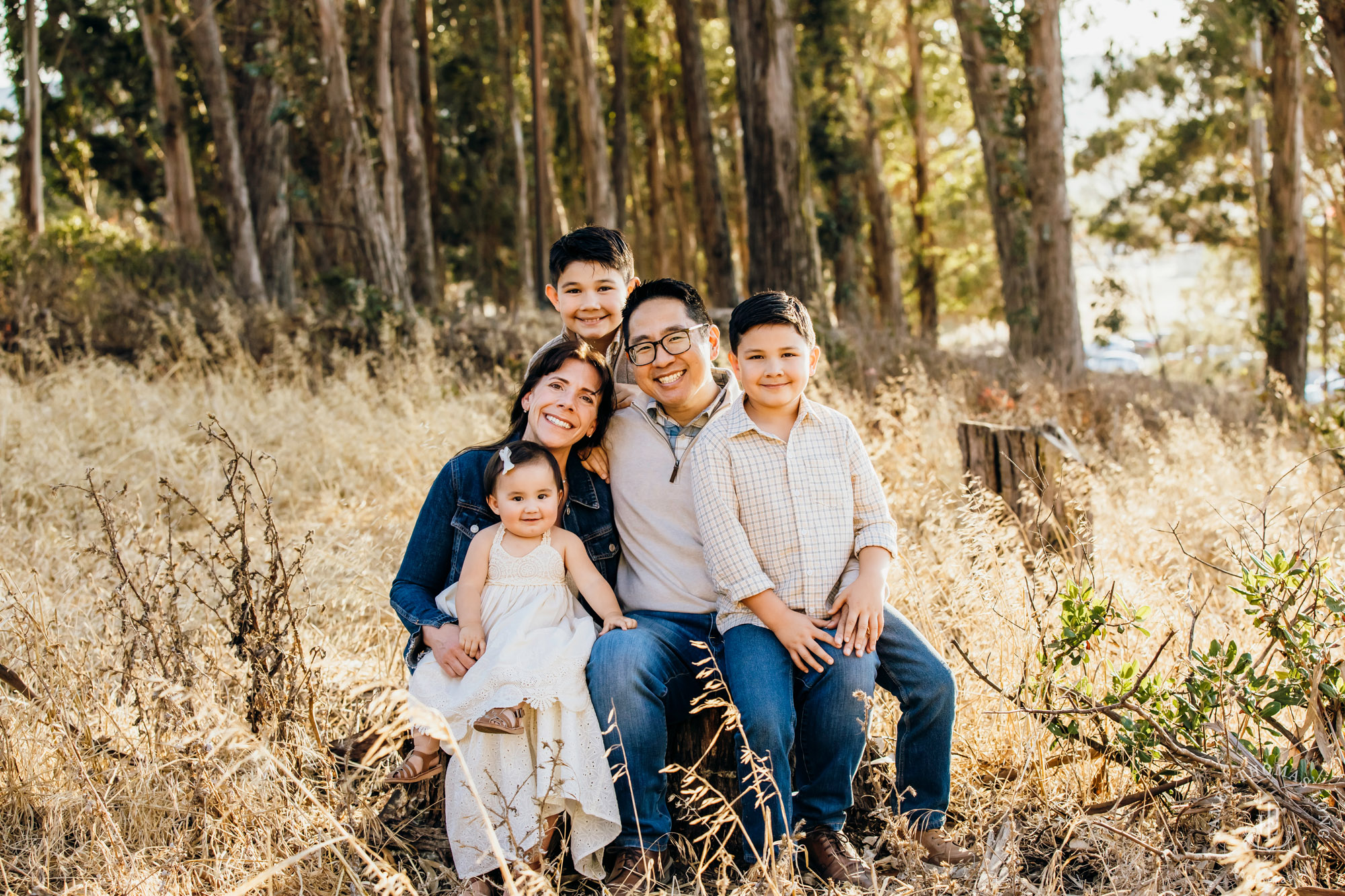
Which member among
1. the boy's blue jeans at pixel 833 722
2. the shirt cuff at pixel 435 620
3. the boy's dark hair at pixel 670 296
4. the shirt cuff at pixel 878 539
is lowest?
the boy's blue jeans at pixel 833 722

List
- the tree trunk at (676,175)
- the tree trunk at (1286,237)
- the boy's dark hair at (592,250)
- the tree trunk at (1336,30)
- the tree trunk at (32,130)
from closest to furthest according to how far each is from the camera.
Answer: the boy's dark hair at (592,250) → the tree trunk at (1336,30) → the tree trunk at (1286,237) → the tree trunk at (32,130) → the tree trunk at (676,175)

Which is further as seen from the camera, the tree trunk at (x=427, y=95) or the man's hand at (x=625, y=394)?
the tree trunk at (x=427, y=95)

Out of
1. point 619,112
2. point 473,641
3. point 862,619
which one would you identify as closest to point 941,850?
point 862,619

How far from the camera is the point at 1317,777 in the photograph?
7.76ft

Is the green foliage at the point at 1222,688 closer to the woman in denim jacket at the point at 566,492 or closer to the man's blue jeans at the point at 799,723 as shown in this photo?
the man's blue jeans at the point at 799,723

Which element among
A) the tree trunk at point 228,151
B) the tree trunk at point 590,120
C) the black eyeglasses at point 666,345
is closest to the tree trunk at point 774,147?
the tree trunk at point 590,120

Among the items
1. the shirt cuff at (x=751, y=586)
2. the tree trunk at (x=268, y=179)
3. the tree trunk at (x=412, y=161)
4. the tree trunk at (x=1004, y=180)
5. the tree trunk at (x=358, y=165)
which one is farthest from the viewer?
the tree trunk at (x=412, y=161)

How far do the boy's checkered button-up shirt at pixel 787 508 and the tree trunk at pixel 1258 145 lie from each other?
10.4 meters

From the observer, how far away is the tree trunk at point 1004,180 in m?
10.2

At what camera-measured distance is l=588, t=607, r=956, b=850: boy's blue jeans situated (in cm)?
252

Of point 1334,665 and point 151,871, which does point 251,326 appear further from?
point 1334,665

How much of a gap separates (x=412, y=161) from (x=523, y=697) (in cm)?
1221

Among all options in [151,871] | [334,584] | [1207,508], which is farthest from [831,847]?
[1207,508]

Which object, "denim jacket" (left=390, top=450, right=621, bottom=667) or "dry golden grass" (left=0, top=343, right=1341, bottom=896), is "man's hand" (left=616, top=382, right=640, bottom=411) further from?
"dry golden grass" (left=0, top=343, right=1341, bottom=896)
